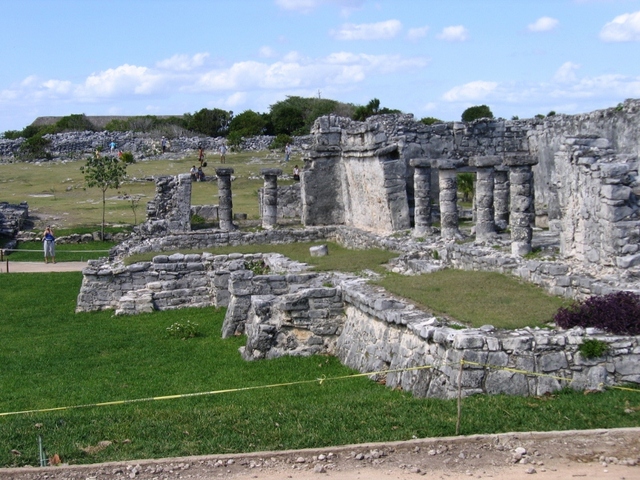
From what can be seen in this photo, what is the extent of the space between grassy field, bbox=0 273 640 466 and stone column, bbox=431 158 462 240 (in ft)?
20.7

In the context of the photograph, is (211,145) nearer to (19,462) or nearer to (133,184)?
(133,184)

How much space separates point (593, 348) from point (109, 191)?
3790cm

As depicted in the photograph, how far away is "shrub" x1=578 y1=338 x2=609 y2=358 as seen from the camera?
9.88 metres

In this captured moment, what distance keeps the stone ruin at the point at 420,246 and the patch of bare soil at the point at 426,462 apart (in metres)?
1.19

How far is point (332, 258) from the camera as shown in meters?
19.6

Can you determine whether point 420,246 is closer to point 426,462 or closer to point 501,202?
point 501,202

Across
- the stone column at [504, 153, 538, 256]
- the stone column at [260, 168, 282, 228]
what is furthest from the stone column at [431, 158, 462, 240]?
the stone column at [260, 168, 282, 228]

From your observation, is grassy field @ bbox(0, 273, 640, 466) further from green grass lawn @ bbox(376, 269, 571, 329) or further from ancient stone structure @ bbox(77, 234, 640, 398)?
green grass lawn @ bbox(376, 269, 571, 329)

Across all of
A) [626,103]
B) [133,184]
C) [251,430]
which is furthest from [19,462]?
[133,184]

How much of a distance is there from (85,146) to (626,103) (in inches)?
2114

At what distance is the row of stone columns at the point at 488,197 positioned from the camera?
1585 centimetres

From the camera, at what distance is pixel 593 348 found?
32.4ft

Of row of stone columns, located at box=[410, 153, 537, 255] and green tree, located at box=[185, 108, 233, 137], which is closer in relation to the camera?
row of stone columns, located at box=[410, 153, 537, 255]

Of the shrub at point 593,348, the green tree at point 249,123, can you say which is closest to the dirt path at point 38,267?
the shrub at point 593,348
